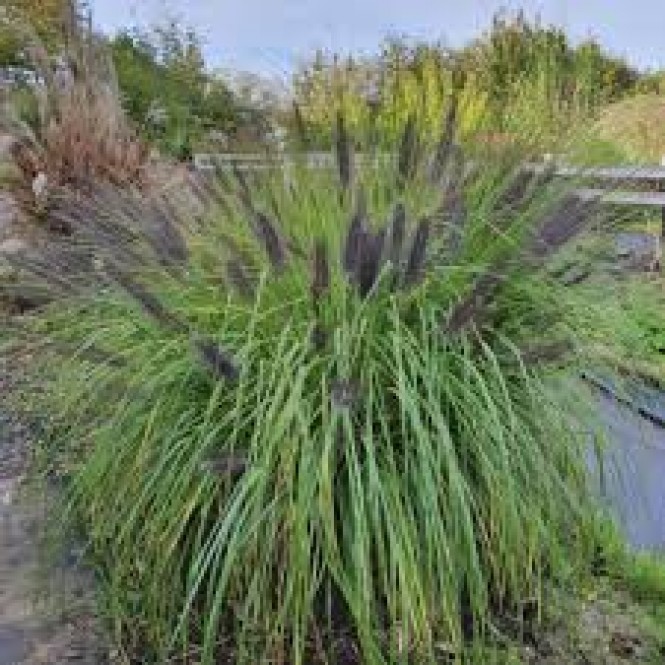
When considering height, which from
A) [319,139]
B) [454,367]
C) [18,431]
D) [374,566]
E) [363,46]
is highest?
[363,46]

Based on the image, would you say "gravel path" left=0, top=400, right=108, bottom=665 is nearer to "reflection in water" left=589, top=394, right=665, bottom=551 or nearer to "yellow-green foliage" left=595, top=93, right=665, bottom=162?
"reflection in water" left=589, top=394, right=665, bottom=551

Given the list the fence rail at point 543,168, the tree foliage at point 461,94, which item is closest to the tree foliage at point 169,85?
the tree foliage at point 461,94

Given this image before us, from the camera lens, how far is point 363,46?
3.43 m

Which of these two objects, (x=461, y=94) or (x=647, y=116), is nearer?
(x=461, y=94)

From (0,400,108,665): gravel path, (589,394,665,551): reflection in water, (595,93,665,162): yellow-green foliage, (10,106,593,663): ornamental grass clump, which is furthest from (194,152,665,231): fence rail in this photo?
(595,93,665,162): yellow-green foliage

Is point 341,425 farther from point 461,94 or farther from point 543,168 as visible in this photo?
point 461,94

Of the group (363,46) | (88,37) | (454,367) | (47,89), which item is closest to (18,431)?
(363,46)

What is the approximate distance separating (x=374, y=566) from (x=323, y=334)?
51cm

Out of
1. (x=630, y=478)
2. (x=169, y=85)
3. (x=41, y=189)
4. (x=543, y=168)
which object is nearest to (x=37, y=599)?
(x=543, y=168)

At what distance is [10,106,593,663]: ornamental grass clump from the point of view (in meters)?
2.21

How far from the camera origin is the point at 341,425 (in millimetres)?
2270

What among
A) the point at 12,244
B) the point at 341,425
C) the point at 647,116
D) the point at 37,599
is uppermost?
the point at 647,116

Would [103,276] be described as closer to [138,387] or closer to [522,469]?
[138,387]

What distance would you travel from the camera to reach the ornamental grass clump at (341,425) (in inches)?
87.0
